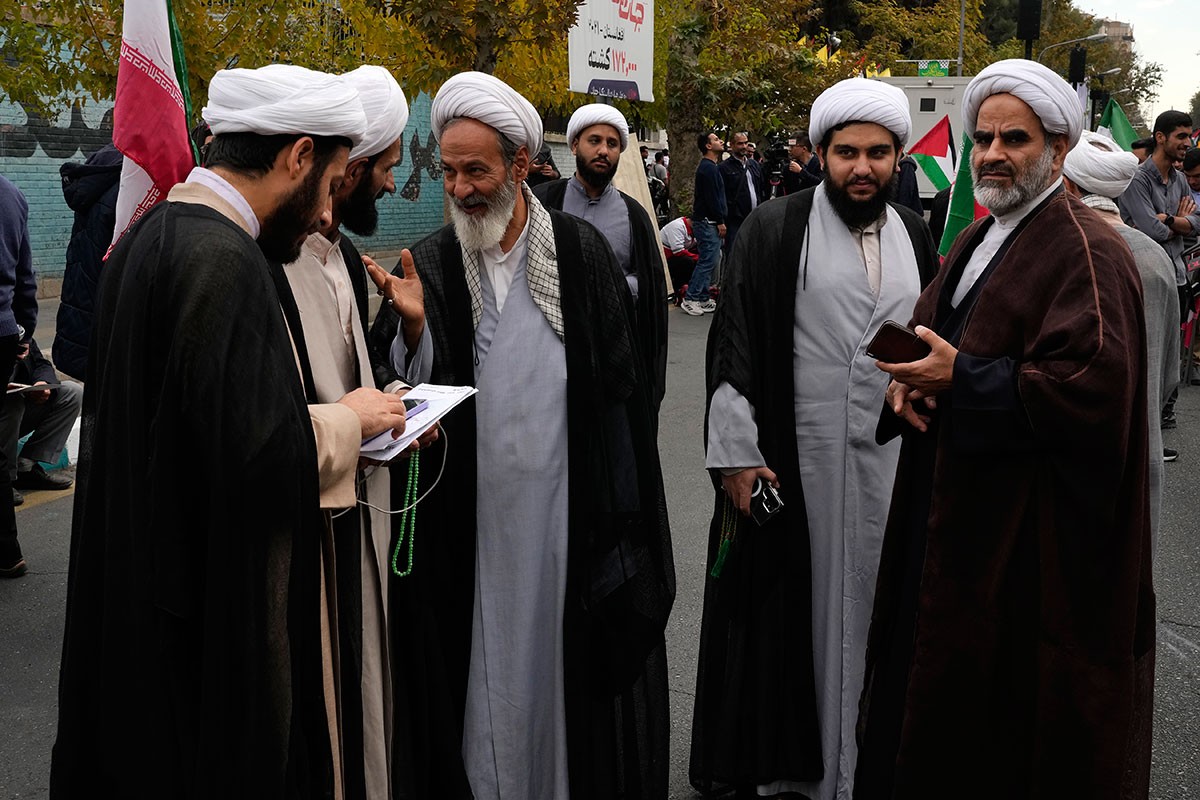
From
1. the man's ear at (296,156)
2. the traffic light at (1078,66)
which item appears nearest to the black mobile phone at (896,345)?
the man's ear at (296,156)

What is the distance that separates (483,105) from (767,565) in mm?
1496

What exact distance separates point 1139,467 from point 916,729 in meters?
0.77

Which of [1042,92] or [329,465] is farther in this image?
[1042,92]

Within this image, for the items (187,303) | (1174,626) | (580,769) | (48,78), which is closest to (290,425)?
(187,303)

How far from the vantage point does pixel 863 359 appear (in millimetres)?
3396

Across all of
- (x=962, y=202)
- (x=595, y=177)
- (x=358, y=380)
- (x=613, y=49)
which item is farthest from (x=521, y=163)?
(x=613, y=49)

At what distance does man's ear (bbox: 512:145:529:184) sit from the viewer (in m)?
3.29

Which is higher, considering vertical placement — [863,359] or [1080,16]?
[1080,16]

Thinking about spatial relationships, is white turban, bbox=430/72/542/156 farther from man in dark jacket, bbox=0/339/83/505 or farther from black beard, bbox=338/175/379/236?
man in dark jacket, bbox=0/339/83/505

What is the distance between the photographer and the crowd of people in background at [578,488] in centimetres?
204

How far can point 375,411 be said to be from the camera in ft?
8.10

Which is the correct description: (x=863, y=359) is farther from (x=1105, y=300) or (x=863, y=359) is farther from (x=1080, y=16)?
(x=1080, y=16)

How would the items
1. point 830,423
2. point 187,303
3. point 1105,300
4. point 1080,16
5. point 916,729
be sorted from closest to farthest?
point 187,303
point 1105,300
point 916,729
point 830,423
point 1080,16

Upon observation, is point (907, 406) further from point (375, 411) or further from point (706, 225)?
point (706, 225)
